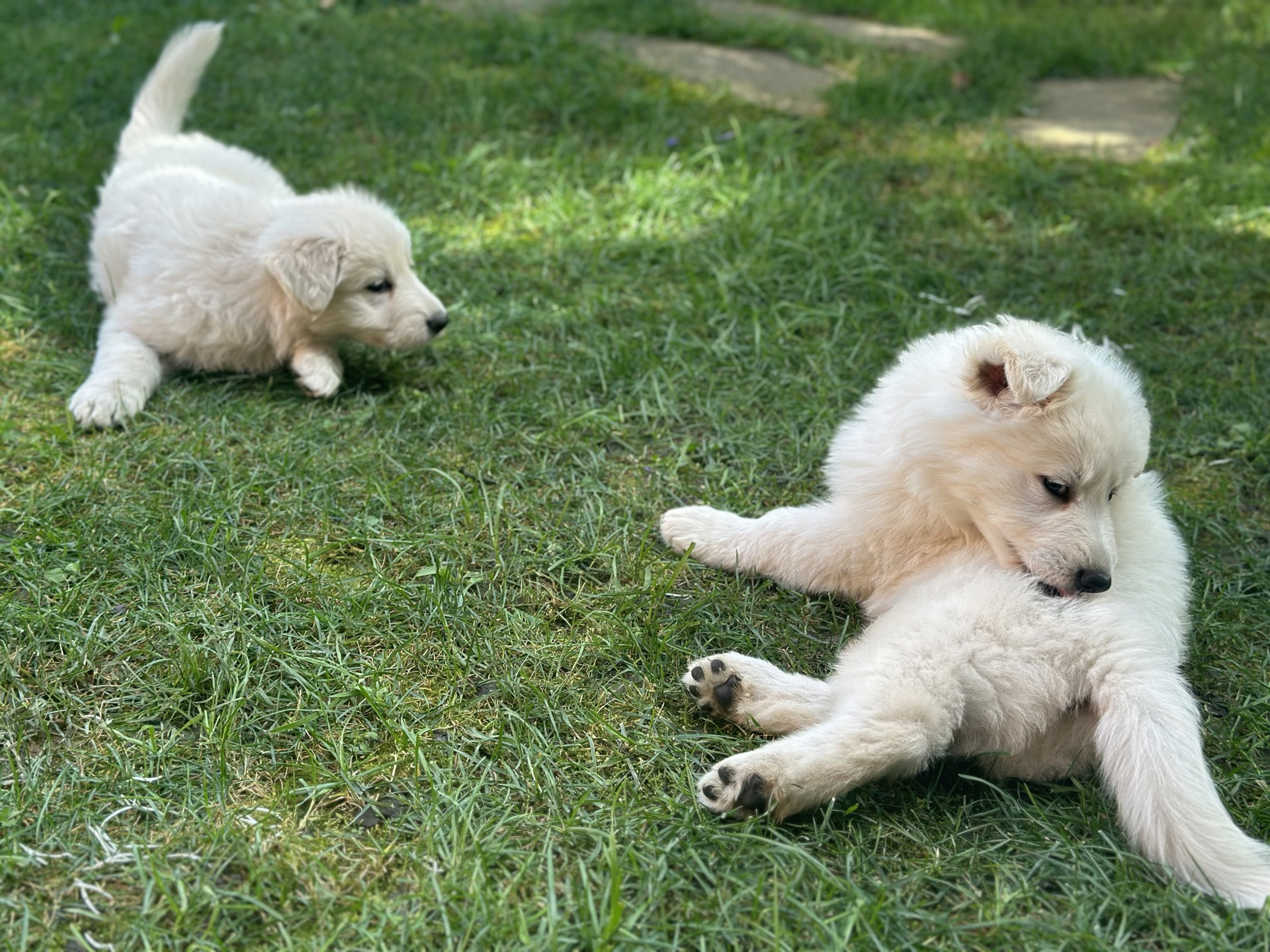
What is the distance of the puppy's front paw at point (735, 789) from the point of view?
91.0 inches

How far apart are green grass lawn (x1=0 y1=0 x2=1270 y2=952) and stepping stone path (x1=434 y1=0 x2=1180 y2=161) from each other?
0.77 feet

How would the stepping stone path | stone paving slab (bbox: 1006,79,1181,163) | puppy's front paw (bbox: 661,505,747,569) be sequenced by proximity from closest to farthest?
puppy's front paw (bbox: 661,505,747,569), stone paving slab (bbox: 1006,79,1181,163), the stepping stone path

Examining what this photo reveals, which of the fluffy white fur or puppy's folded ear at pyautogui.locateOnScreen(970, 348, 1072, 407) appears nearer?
the fluffy white fur

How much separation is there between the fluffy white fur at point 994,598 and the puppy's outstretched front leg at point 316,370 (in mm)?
1382

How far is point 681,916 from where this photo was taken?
2156 millimetres

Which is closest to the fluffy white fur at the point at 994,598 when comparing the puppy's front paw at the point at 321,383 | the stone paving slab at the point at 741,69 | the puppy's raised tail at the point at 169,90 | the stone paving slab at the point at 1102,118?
the puppy's front paw at the point at 321,383

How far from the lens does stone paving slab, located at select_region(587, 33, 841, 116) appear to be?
642cm

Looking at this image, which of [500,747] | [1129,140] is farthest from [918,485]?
[1129,140]

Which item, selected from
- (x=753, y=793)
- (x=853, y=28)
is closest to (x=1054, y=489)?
(x=753, y=793)

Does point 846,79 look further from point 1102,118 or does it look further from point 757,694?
point 757,694

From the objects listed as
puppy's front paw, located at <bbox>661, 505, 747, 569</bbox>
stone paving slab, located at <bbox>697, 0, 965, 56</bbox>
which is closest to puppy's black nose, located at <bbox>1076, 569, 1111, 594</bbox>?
puppy's front paw, located at <bbox>661, 505, 747, 569</bbox>

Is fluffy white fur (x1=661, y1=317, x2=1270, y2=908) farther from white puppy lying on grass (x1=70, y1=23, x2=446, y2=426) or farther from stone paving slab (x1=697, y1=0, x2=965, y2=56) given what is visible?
stone paving slab (x1=697, y1=0, x2=965, y2=56)

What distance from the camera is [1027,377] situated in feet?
8.69

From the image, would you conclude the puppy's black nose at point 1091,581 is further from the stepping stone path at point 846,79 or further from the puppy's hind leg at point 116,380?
the stepping stone path at point 846,79
